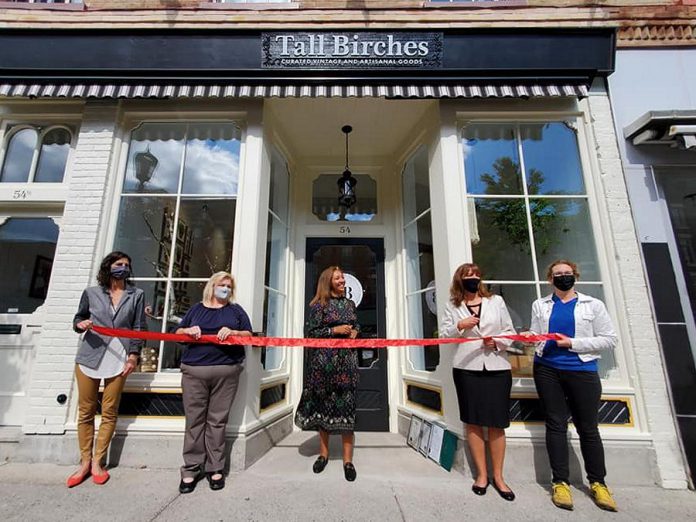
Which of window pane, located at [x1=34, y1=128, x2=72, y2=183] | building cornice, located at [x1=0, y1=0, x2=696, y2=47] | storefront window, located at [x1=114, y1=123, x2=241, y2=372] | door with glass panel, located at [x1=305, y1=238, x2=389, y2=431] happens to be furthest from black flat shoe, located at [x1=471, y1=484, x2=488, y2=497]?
window pane, located at [x1=34, y1=128, x2=72, y2=183]

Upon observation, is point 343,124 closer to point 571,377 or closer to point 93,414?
point 571,377

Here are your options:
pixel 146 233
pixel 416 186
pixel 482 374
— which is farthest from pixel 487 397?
pixel 146 233

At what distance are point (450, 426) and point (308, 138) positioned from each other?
381 centimetres

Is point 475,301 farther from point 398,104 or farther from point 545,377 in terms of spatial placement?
point 398,104

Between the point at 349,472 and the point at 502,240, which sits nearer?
the point at 349,472

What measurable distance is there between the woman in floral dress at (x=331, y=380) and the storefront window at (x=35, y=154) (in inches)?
134

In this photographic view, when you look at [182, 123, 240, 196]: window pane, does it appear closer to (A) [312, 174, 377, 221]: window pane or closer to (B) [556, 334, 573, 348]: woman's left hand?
(A) [312, 174, 377, 221]: window pane

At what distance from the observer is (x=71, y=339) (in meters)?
3.25

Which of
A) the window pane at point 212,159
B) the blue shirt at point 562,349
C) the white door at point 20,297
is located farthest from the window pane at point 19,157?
the blue shirt at point 562,349

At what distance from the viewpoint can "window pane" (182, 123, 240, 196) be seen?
3.77 metres

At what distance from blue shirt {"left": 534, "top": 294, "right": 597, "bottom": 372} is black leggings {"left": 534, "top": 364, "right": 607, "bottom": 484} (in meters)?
0.05

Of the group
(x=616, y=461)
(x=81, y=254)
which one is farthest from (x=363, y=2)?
(x=616, y=461)

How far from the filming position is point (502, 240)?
3.60m

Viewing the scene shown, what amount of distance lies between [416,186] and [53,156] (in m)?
4.31
